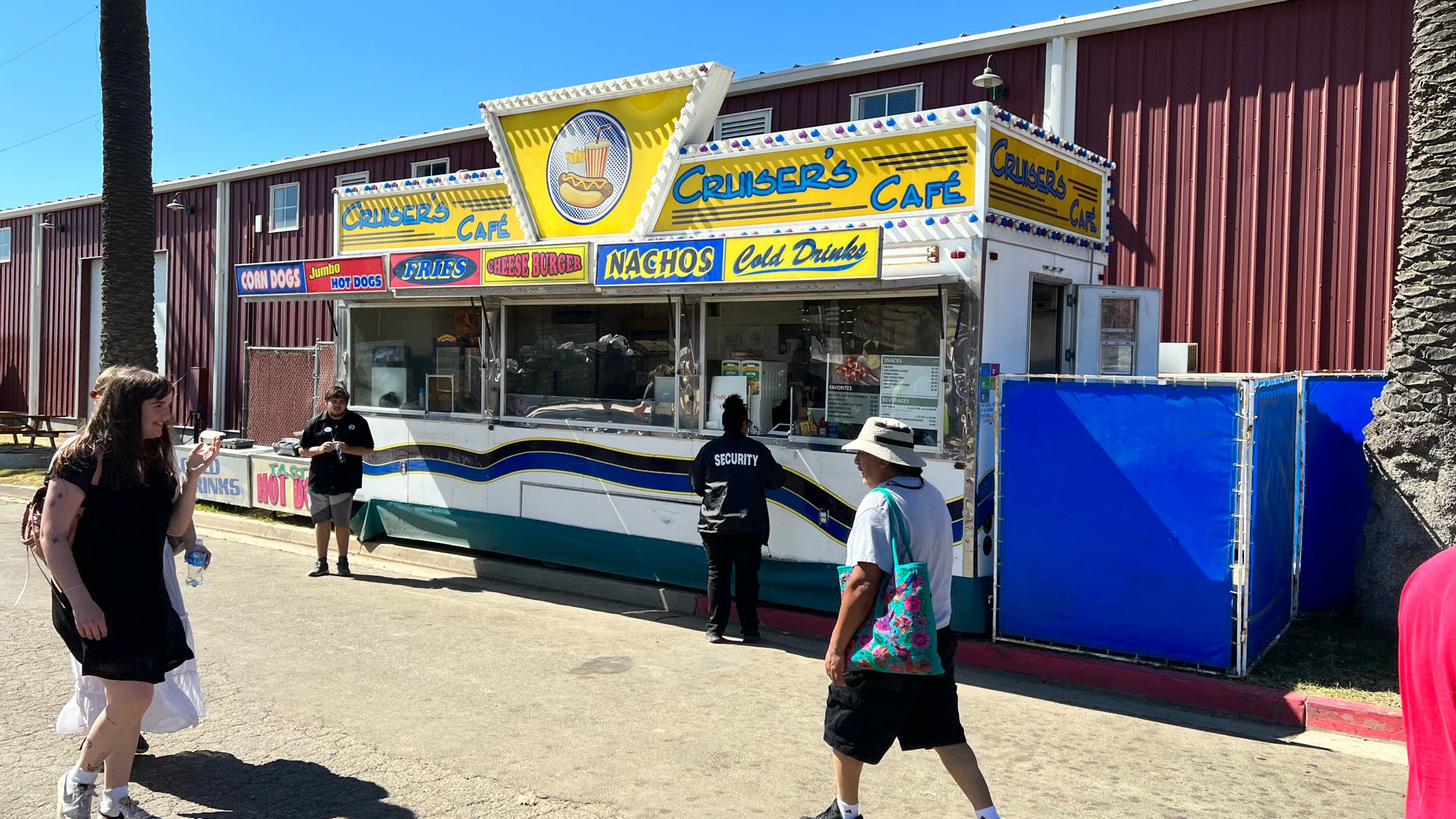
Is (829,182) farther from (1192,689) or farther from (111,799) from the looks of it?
(111,799)

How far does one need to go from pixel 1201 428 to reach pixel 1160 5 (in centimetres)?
657

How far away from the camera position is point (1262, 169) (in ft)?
35.7

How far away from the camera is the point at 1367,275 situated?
33.8 feet

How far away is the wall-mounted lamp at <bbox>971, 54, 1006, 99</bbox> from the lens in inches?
469

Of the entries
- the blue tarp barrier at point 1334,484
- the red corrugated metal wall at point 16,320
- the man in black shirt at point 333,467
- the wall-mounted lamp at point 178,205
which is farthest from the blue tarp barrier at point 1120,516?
the red corrugated metal wall at point 16,320

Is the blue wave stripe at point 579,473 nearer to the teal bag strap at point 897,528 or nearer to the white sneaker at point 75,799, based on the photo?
the teal bag strap at point 897,528

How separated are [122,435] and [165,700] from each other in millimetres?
1283

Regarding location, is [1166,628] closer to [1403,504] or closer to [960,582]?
[960,582]

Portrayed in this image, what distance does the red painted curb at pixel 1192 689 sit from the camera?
5.79 meters

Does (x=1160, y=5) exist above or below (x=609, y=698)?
above

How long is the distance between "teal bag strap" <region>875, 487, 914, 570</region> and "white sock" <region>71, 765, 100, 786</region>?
124 inches

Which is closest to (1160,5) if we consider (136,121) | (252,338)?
(136,121)

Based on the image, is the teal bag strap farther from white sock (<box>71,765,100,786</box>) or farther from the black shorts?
white sock (<box>71,765,100,786</box>)

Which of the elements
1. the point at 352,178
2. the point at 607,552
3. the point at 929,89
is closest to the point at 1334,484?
the point at 607,552
